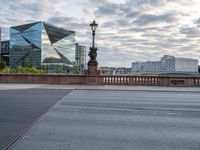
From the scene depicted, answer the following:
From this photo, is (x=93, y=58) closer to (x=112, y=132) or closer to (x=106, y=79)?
(x=106, y=79)

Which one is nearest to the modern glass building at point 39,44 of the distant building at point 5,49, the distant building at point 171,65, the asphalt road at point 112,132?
the distant building at point 5,49

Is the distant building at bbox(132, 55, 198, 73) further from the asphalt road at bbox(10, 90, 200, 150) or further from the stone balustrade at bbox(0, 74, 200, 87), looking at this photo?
the asphalt road at bbox(10, 90, 200, 150)

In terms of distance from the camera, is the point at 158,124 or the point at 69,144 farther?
the point at 158,124

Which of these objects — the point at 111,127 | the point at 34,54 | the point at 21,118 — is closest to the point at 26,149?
the point at 111,127

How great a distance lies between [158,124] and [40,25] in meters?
143

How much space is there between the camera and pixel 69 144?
7.16 meters

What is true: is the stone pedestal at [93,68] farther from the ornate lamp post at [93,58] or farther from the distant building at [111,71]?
the distant building at [111,71]

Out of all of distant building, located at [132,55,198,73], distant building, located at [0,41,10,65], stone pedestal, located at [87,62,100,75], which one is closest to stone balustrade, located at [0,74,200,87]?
stone pedestal, located at [87,62,100,75]

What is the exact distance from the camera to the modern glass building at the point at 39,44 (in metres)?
148

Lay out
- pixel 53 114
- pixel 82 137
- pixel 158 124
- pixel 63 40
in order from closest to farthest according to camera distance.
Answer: pixel 82 137 → pixel 158 124 → pixel 53 114 → pixel 63 40

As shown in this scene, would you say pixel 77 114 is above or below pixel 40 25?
below

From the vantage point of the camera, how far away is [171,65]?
61.3m

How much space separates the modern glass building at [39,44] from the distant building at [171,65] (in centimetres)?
8223

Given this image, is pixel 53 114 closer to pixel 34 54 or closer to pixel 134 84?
pixel 134 84
